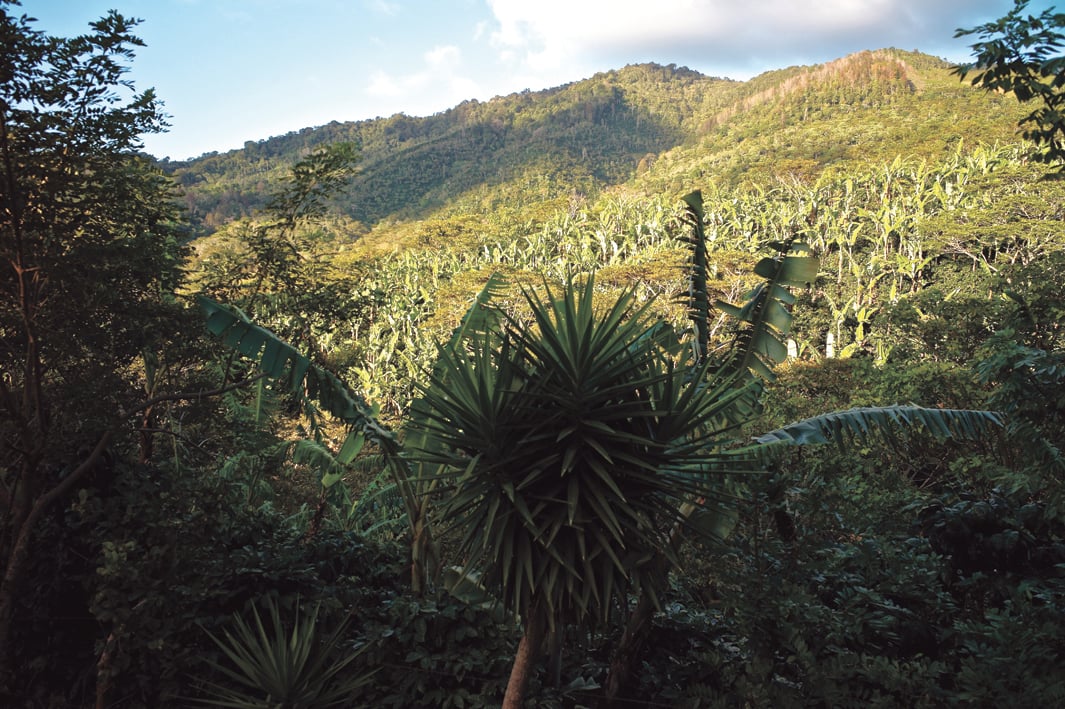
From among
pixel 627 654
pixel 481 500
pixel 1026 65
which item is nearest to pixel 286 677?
pixel 481 500

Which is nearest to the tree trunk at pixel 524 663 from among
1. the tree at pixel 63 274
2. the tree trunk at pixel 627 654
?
the tree trunk at pixel 627 654

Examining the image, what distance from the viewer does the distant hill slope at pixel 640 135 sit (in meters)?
54.6

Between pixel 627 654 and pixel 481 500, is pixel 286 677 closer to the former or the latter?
pixel 481 500

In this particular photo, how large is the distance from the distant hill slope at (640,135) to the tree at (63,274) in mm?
2280

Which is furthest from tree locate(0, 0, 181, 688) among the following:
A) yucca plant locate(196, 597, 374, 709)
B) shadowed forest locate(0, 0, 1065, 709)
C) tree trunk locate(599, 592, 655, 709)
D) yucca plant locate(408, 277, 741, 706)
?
tree trunk locate(599, 592, 655, 709)

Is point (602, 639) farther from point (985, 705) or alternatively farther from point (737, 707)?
point (985, 705)

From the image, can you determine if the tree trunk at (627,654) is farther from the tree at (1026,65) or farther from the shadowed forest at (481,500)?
the tree at (1026,65)

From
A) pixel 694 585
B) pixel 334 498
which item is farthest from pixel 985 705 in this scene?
pixel 334 498

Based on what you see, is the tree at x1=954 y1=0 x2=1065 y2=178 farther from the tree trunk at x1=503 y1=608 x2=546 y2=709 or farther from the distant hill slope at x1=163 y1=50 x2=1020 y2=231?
the distant hill slope at x1=163 y1=50 x2=1020 y2=231

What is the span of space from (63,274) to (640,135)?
144720mm

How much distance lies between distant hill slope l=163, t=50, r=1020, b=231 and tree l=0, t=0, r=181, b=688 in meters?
2.28

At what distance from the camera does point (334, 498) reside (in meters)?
10.3

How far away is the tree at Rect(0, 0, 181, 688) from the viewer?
4.23 metres

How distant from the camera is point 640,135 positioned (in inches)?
5472
